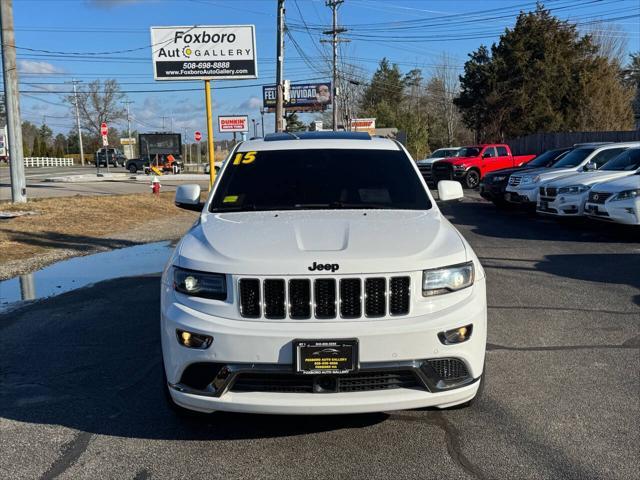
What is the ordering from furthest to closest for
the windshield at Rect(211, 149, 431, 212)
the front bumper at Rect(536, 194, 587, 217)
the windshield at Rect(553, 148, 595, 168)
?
1. the windshield at Rect(553, 148, 595, 168)
2. the front bumper at Rect(536, 194, 587, 217)
3. the windshield at Rect(211, 149, 431, 212)

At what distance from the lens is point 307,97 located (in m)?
69.6

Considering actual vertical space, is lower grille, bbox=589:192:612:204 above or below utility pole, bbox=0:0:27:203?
below

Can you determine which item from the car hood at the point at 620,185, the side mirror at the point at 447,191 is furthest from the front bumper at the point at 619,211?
the side mirror at the point at 447,191

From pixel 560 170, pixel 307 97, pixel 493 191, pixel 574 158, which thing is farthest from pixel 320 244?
pixel 307 97

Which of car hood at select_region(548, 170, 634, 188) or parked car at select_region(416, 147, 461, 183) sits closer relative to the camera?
car hood at select_region(548, 170, 634, 188)

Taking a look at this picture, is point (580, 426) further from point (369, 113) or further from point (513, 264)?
point (369, 113)

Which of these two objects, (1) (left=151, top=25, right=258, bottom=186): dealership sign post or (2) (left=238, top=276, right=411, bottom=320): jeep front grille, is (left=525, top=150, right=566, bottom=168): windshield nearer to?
(1) (left=151, top=25, right=258, bottom=186): dealership sign post

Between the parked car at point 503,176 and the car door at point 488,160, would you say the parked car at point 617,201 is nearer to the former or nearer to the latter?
the parked car at point 503,176

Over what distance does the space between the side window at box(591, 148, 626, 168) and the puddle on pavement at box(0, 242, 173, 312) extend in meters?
10.9

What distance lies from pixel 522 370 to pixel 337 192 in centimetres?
203

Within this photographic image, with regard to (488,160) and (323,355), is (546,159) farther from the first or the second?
(323,355)

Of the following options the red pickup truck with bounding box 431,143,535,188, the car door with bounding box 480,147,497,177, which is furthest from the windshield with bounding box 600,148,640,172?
the car door with bounding box 480,147,497,177

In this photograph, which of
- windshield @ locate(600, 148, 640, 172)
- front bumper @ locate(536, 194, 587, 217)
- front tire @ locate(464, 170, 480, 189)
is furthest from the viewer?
front tire @ locate(464, 170, 480, 189)

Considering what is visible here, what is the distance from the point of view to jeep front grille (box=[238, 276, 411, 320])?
3.33 metres
